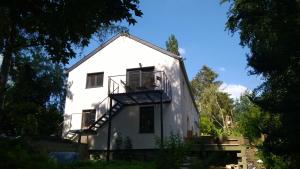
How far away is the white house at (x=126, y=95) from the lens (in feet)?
63.1

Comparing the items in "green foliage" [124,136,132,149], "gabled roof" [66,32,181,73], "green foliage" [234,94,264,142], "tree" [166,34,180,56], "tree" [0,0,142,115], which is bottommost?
"green foliage" [124,136,132,149]

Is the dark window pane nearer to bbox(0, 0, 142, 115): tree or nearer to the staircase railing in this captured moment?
the staircase railing

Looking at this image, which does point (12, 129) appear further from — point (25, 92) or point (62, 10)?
point (62, 10)

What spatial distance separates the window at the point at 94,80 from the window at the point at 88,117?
1.92 meters

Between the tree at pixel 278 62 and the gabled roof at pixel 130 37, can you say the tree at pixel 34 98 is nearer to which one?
the gabled roof at pixel 130 37

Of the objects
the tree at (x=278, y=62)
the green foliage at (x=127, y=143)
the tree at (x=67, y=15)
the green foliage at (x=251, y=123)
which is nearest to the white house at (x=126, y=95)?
the green foliage at (x=127, y=143)

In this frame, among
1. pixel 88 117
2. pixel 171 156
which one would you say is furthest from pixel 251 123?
pixel 88 117

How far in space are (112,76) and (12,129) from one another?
1383cm

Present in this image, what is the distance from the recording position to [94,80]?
21.9 m

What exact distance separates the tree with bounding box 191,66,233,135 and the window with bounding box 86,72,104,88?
25.0 meters

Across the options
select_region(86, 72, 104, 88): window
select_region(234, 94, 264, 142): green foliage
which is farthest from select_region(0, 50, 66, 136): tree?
select_region(234, 94, 264, 142): green foliage

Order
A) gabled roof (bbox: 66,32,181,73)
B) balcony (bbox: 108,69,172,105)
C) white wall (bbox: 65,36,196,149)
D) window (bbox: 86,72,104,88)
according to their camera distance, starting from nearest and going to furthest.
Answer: balcony (bbox: 108,69,172,105) < white wall (bbox: 65,36,196,149) < gabled roof (bbox: 66,32,181,73) < window (bbox: 86,72,104,88)

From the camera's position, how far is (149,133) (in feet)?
63.4

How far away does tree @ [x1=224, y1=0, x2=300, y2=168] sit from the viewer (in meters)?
10.7
